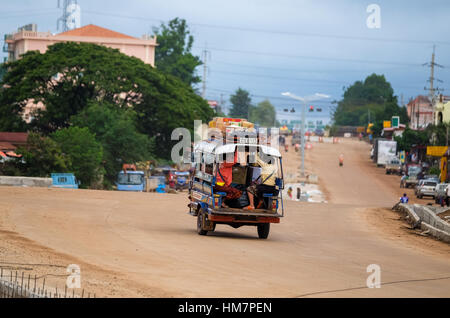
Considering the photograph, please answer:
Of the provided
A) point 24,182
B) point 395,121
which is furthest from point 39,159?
point 395,121

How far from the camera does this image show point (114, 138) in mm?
66312

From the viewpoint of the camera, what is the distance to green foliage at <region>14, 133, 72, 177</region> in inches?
1962

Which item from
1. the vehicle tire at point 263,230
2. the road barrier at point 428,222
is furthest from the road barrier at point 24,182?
the vehicle tire at point 263,230

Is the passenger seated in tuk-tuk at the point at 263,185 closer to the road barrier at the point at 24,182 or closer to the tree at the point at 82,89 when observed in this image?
the road barrier at the point at 24,182

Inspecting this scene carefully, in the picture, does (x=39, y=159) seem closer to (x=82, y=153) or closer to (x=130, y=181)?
(x=82, y=153)

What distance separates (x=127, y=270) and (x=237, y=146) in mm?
8254

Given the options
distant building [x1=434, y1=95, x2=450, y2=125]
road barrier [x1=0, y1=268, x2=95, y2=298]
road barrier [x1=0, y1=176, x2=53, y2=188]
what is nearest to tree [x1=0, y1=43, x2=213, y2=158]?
distant building [x1=434, y1=95, x2=450, y2=125]

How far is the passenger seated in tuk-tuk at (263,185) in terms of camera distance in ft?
69.4

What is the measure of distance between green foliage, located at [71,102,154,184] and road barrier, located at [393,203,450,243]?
1339 inches

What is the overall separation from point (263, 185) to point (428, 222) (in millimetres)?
11240

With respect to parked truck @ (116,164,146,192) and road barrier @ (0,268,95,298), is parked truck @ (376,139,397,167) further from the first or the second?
road barrier @ (0,268,95,298)

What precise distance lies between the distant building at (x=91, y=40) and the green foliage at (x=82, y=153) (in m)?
61.5
